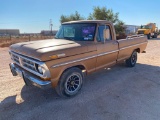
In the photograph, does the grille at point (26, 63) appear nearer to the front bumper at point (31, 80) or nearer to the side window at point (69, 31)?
the front bumper at point (31, 80)

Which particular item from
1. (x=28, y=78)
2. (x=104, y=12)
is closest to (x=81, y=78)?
(x=28, y=78)

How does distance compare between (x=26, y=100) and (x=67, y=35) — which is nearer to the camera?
(x=26, y=100)

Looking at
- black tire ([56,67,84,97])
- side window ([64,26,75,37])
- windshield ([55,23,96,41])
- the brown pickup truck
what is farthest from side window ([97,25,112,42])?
black tire ([56,67,84,97])

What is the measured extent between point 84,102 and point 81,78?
2.36ft

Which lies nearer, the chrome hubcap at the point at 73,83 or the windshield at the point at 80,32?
the chrome hubcap at the point at 73,83

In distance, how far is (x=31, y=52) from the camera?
3.53 metres

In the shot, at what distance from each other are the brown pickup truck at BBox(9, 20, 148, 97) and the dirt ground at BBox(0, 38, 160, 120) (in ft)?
1.56

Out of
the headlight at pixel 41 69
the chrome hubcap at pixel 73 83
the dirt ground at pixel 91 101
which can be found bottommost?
the dirt ground at pixel 91 101

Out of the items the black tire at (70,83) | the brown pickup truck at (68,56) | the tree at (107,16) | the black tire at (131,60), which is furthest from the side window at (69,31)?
the tree at (107,16)

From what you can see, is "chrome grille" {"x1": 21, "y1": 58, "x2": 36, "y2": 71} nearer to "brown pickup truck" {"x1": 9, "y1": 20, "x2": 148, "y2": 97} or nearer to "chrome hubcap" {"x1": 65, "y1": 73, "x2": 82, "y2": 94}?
"brown pickup truck" {"x1": 9, "y1": 20, "x2": 148, "y2": 97}

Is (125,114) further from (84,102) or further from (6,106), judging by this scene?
(6,106)

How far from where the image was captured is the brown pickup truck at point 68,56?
11.4 ft

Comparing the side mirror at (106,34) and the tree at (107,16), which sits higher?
the tree at (107,16)

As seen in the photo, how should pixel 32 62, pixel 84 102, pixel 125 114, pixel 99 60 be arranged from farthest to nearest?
pixel 99 60 → pixel 84 102 → pixel 32 62 → pixel 125 114
